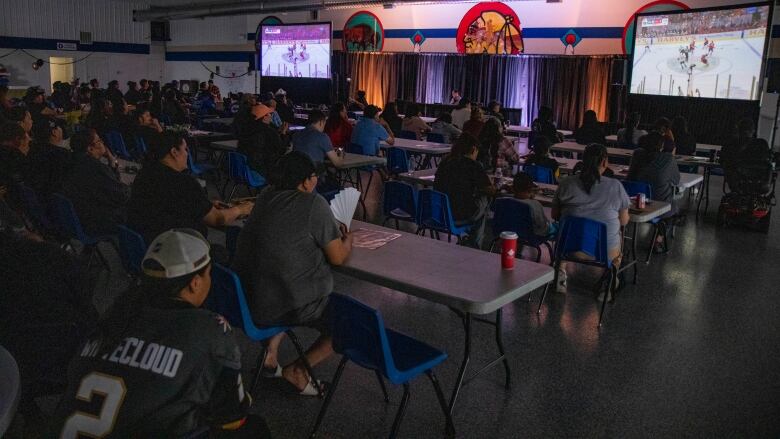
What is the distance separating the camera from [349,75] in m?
18.5

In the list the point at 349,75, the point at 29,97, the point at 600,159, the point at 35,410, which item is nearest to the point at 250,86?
the point at 349,75

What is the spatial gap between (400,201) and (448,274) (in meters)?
2.58

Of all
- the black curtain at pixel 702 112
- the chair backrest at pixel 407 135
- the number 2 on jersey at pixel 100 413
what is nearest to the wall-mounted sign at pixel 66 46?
the chair backrest at pixel 407 135

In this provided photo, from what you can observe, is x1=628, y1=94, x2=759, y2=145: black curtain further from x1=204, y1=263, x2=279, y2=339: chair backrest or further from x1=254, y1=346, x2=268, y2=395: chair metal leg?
x1=204, y1=263, x2=279, y2=339: chair backrest

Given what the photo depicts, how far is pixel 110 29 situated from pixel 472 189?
72.0 ft

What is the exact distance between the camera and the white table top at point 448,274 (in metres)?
2.83

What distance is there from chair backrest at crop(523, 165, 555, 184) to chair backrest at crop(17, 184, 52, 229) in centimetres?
435

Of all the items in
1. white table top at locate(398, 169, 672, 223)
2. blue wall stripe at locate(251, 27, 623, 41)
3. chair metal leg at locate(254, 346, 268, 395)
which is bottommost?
chair metal leg at locate(254, 346, 268, 395)

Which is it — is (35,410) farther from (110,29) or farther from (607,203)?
(110,29)

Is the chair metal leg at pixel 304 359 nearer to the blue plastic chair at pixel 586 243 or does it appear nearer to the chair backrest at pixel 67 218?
the blue plastic chair at pixel 586 243

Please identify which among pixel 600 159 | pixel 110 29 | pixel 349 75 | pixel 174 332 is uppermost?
pixel 110 29

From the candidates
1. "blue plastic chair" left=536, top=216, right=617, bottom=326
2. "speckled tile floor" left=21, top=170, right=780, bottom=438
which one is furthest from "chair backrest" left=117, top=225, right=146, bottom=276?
"blue plastic chair" left=536, top=216, right=617, bottom=326

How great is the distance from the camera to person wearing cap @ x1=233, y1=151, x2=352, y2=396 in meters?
2.94

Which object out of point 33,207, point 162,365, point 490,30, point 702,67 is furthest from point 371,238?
point 490,30
